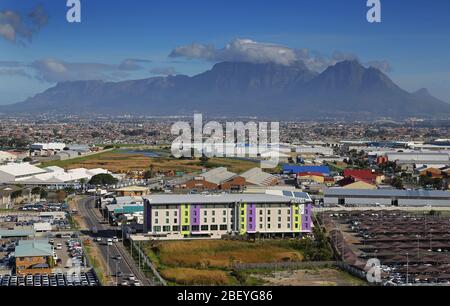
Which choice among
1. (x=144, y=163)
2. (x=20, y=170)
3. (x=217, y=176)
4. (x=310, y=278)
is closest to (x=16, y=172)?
(x=20, y=170)

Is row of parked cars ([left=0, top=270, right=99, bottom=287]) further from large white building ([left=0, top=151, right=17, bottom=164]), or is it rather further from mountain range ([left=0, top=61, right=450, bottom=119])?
mountain range ([left=0, top=61, right=450, bottom=119])

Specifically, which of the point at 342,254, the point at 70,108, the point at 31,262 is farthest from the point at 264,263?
the point at 70,108

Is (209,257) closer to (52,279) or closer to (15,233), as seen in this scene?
(52,279)

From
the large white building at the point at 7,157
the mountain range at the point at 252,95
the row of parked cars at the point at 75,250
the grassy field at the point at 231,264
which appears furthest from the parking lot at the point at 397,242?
the mountain range at the point at 252,95

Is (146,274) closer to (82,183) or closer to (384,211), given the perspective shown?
(384,211)

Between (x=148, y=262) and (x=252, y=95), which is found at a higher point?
(x=252, y=95)
